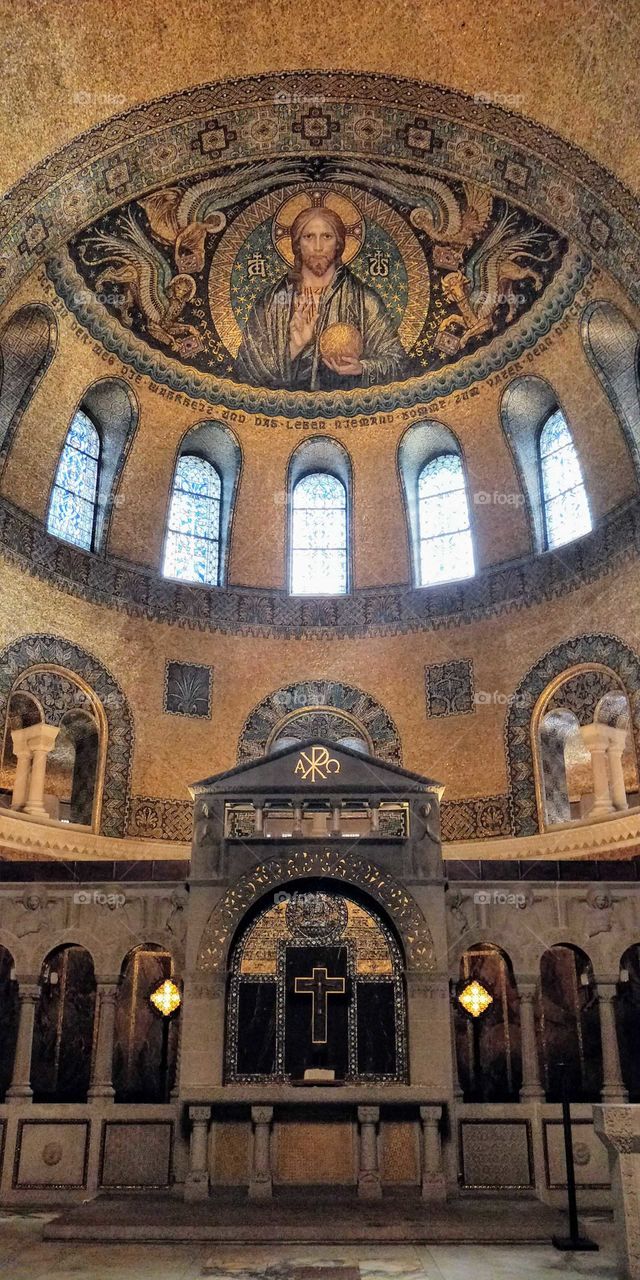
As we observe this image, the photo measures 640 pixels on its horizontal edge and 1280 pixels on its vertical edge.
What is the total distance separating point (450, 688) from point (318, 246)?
9420 mm

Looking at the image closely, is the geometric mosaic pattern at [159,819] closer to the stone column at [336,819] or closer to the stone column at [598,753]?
the stone column at [336,819]

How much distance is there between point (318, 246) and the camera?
21156 millimetres

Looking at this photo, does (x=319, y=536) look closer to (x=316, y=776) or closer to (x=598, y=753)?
(x=598, y=753)

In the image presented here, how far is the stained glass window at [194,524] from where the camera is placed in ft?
72.9

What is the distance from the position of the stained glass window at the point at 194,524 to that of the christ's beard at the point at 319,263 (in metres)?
4.72

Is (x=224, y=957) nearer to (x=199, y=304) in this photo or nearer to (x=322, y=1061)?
(x=322, y=1061)

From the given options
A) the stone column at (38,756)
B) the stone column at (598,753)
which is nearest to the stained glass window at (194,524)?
the stone column at (38,756)

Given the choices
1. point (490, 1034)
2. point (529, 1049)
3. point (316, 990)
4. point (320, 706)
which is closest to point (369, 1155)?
point (316, 990)

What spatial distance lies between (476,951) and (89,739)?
856 centimetres

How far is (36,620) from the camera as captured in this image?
1917 cm

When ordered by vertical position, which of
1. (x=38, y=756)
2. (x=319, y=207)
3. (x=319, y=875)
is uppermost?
(x=319, y=207)

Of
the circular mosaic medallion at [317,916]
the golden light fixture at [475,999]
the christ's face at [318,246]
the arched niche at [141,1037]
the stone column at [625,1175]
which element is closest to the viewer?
the stone column at [625,1175]

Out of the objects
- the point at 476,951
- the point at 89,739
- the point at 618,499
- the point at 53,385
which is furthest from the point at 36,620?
the point at 618,499

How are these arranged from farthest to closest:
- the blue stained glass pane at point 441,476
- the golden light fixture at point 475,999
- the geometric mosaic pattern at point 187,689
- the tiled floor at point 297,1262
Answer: the blue stained glass pane at point 441,476 → the geometric mosaic pattern at point 187,689 → the golden light fixture at point 475,999 → the tiled floor at point 297,1262
